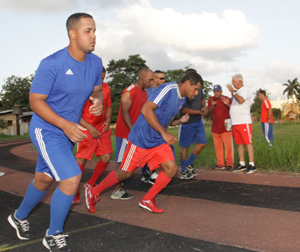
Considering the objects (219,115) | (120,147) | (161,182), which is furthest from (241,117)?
(161,182)

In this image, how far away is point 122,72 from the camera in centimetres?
6738

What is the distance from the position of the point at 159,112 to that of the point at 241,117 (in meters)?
3.61

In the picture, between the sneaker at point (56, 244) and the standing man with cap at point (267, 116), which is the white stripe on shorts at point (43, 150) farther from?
the standing man with cap at point (267, 116)

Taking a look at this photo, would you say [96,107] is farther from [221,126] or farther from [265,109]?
[265,109]

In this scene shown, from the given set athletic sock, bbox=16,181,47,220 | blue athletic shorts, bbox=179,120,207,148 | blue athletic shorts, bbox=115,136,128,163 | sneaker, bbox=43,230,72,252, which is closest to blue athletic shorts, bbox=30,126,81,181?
athletic sock, bbox=16,181,47,220

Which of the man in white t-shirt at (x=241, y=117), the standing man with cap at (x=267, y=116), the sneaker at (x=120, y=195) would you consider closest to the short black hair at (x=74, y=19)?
the sneaker at (x=120, y=195)

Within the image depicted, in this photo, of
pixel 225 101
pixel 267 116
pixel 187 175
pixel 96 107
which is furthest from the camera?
pixel 267 116

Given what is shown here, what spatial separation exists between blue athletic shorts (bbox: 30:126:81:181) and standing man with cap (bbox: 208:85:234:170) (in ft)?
17.5

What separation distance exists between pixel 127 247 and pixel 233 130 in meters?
5.11

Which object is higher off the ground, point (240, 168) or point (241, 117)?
point (241, 117)

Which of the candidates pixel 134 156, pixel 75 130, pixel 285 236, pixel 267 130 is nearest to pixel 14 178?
pixel 134 156

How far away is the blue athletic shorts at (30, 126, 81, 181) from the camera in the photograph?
10.1 feet

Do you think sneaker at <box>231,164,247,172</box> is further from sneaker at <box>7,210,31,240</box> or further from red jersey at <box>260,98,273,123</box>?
sneaker at <box>7,210,31,240</box>

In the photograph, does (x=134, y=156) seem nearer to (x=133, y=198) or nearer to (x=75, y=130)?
(x=133, y=198)
